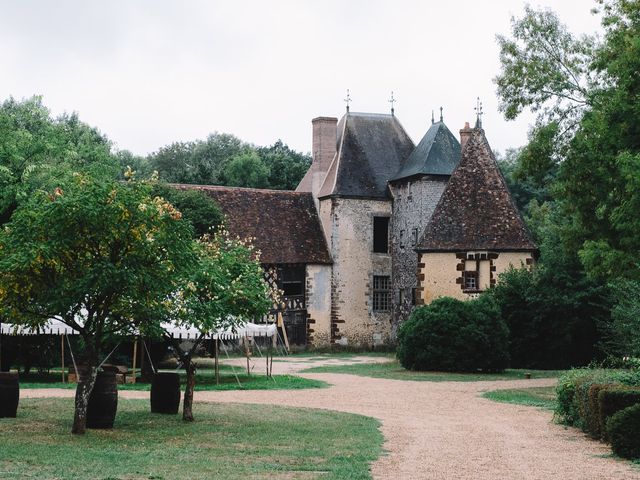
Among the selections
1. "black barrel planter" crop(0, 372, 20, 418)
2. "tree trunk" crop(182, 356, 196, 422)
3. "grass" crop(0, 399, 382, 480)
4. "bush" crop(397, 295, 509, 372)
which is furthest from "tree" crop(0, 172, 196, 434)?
"bush" crop(397, 295, 509, 372)

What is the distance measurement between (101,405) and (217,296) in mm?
2762

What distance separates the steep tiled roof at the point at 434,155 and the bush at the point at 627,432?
Answer: 30001mm

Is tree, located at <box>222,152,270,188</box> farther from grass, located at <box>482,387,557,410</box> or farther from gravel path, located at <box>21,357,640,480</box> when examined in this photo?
grass, located at <box>482,387,557,410</box>

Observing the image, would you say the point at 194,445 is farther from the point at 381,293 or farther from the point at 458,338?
the point at 381,293

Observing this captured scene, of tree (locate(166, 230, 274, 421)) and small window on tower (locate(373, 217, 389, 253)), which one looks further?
small window on tower (locate(373, 217, 389, 253))

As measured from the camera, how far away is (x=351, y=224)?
4500 centimetres

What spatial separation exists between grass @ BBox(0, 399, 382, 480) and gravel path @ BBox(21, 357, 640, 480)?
2.07ft

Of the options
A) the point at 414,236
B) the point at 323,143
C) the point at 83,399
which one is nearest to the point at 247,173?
the point at 323,143

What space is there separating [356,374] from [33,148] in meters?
13.1

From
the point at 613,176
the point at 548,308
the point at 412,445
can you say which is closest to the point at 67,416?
the point at 412,445

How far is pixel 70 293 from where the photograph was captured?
14523 mm

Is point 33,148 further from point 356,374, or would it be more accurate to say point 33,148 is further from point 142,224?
point 142,224

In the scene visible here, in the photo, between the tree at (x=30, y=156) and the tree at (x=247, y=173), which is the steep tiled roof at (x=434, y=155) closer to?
the tree at (x=30, y=156)

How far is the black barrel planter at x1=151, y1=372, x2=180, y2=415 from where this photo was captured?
59.8 ft
